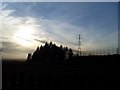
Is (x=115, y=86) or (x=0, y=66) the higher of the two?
(x=0, y=66)

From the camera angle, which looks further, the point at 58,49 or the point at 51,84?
the point at 58,49

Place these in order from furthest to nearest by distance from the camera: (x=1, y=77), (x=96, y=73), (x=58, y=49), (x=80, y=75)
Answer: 1. (x=58, y=49)
2. (x=96, y=73)
3. (x=80, y=75)
4. (x=1, y=77)

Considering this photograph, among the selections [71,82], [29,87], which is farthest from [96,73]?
[29,87]

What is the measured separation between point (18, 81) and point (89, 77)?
1.07 meters

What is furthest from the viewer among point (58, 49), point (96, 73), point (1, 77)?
point (58, 49)

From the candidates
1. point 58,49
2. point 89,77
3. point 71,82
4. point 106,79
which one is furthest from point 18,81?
point 58,49

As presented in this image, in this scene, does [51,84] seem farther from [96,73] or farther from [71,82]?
[96,73]

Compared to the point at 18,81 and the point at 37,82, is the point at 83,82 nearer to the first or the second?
the point at 37,82

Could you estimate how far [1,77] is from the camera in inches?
133

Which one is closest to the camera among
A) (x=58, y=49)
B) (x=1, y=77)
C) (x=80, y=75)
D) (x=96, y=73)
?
(x=1, y=77)

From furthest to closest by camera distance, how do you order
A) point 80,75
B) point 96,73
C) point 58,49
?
1. point 58,49
2. point 96,73
3. point 80,75

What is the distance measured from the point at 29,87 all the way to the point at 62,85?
0.48m

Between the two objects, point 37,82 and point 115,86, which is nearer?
point 37,82

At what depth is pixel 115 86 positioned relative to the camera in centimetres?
374
